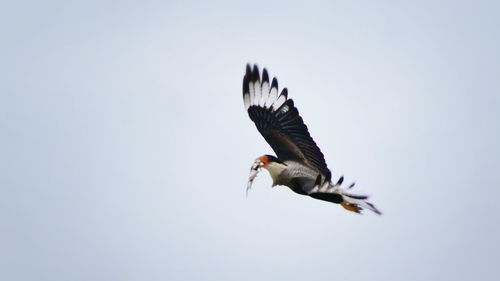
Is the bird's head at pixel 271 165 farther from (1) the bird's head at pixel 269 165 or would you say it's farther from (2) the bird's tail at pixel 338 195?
(2) the bird's tail at pixel 338 195

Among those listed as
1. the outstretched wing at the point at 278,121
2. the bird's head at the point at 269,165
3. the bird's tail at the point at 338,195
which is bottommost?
the bird's tail at the point at 338,195

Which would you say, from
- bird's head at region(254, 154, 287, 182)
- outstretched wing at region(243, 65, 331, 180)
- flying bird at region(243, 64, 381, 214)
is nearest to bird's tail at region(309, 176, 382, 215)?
flying bird at region(243, 64, 381, 214)

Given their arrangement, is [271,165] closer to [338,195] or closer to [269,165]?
[269,165]

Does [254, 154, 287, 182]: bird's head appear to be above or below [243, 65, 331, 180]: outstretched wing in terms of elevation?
below

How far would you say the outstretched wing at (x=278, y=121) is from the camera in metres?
14.8

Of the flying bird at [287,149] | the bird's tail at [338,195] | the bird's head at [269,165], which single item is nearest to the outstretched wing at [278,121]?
the flying bird at [287,149]

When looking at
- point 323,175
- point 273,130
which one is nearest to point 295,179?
point 323,175

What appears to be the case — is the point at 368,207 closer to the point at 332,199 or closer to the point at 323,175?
the point at 332,199

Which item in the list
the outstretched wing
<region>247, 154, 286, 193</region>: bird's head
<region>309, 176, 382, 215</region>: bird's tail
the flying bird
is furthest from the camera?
the outstretched wing

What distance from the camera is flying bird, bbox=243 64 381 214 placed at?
1283 cm

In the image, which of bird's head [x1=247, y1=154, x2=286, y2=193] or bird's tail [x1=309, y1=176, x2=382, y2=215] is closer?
bird's tail [x1=309, y1=176, x2=382, y2=215]

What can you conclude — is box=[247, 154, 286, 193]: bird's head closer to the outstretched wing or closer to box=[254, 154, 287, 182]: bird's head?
box=[254, 154, 287, 182]: bird's head

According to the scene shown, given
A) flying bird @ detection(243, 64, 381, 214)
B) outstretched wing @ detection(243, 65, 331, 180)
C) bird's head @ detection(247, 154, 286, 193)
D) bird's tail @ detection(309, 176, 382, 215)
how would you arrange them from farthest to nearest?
outstretched wing @ detection(243, 65, 331, 180) → bird's head @ detection(247, 154, 286, 193) → flying bird @ detection(243, 64, 381, 214) → bird's tail @ detection(309, 176, 382, 215)

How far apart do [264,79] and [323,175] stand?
103 inches
